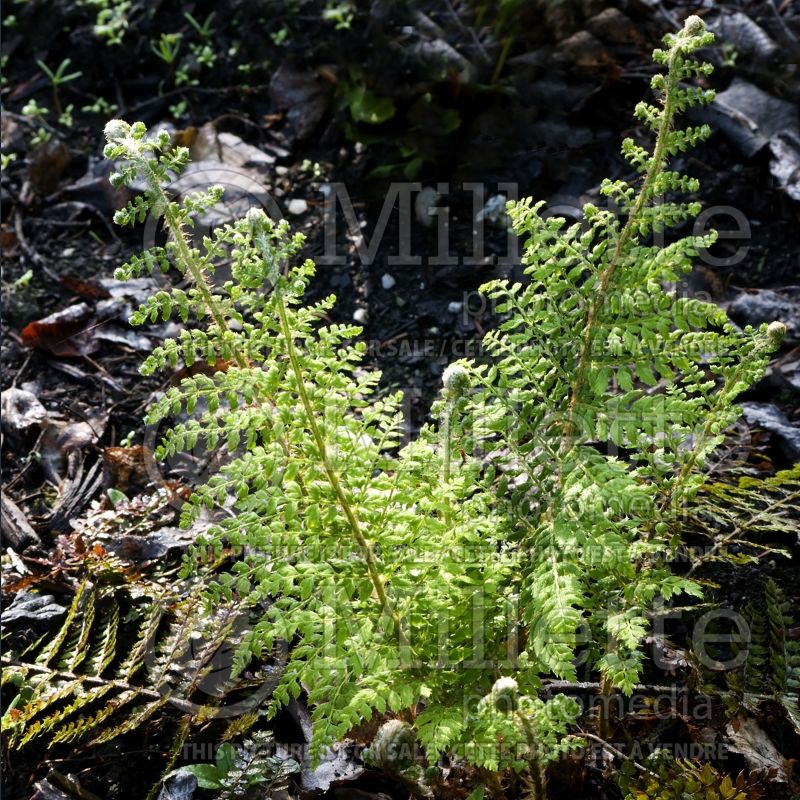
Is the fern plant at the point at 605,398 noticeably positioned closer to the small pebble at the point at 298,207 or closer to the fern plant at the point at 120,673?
the fern plant at the point at 120,673

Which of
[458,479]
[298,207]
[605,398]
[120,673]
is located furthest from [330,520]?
[298,207]

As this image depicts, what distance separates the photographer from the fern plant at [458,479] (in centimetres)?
199

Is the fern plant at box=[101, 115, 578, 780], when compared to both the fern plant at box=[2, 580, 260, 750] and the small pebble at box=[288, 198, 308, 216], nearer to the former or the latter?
the fern plant at box=[2, 580, 260, 750]

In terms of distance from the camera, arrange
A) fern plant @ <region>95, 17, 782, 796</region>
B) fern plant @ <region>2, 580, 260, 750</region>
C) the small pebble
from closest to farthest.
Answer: fern plant @ <region>95, 17, 782, 796</region> → fern plant @ <region>2, 580, 260, 750</region> → the small pebble

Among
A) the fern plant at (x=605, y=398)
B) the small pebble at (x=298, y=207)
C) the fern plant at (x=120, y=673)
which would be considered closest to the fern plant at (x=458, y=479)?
the fern plant at (x=605, y=398)

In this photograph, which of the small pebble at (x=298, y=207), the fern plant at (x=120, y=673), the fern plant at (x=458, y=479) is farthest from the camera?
the small pebble at (x=298, y=207)

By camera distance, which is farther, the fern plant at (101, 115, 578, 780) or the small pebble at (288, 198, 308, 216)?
the small pebble at (288, 198, 308, 216)

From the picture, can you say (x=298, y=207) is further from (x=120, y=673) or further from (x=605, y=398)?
(x=605, y=398)

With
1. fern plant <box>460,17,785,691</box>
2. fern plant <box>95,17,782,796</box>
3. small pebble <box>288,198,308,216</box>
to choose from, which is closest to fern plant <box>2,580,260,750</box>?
fern plant <box>95,17,782,796</box>

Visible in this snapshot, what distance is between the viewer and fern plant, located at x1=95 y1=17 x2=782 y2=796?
1.99 m

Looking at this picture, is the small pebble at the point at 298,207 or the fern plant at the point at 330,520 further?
the small pebble at the point at 298,207

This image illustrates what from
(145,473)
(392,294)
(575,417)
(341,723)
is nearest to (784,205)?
(392,294)

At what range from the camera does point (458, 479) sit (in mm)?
2160

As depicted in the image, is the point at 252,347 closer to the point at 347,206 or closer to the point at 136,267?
the point at 136,267
